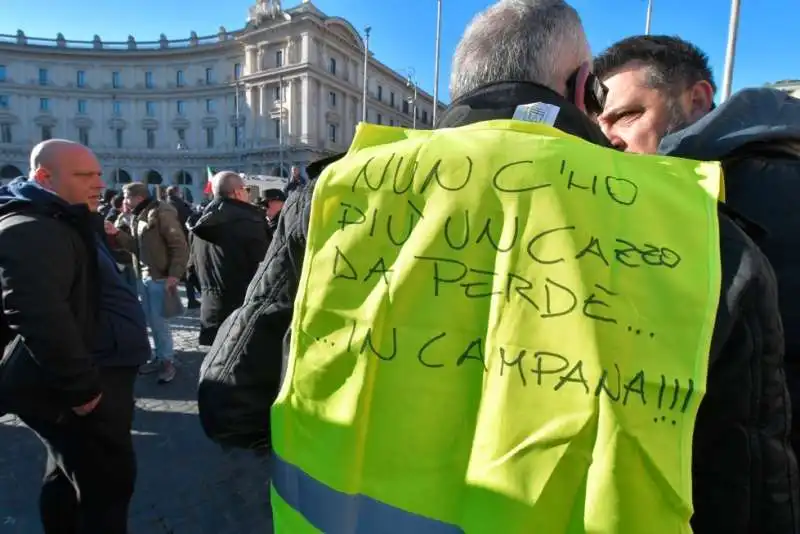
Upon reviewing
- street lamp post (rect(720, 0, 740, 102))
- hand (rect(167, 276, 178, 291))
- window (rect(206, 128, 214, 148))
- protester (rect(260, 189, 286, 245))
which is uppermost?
window (rect(206, 128, 214, 148))

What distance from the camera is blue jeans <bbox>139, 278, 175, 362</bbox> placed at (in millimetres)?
5082

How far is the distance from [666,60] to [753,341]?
1.40 meters

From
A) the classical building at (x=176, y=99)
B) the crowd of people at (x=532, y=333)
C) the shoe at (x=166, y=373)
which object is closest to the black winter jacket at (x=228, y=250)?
the shoe at (x=166, y=373)

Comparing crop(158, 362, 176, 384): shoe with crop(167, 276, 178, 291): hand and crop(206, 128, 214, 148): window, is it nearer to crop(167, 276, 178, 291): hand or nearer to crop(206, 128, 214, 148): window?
crop(167, 276, 178, 291): hand

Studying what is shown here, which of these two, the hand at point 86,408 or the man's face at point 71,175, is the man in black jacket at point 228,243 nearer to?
the man's face at point 71,175

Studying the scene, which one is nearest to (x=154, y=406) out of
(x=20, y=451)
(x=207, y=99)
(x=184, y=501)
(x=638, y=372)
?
(x=20, y=451)

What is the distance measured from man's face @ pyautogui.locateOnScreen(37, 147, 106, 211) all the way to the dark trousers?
0.78m

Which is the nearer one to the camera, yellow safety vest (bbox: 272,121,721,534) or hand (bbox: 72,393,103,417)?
yellow safety vest (bbox: 272,121,721,534)

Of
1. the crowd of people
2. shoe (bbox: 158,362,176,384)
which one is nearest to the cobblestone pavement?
shoe (bbox: 158,362,176,384)

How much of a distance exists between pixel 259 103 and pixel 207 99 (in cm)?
689

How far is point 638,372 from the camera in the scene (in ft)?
2.26

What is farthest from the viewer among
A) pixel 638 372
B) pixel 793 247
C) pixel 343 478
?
pixel 793 247

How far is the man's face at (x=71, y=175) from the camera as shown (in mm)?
2229

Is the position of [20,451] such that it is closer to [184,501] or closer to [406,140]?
[184,501]
